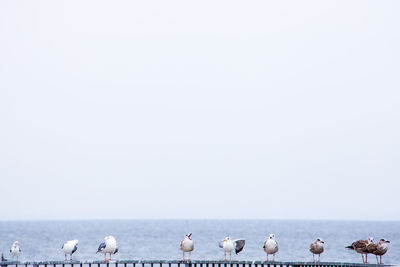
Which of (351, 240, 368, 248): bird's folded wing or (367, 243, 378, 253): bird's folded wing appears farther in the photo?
(351, 240, 368, 248): bird's folded wing

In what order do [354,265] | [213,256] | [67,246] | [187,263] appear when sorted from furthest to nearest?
[213,256] < [67,246] < [187,263] < [354,265]

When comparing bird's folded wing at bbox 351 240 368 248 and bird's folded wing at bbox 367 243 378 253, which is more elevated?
bird's folded wing at bbox 351 240 368 248

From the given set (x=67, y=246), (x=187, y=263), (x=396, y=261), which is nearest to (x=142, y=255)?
(x=396, y=261)

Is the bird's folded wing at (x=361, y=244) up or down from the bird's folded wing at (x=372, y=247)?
up

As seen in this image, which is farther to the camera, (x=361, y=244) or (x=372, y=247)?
(x=361, y=244)

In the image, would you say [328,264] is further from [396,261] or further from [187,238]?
[396,261]

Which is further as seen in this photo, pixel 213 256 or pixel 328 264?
pixel 213 256

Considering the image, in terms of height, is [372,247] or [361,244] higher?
[361,244]

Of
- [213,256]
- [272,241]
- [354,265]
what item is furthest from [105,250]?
[213,256]

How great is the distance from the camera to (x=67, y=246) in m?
26.0

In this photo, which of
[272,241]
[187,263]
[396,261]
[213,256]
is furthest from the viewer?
[213,256]

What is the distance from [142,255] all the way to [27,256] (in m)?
12.4

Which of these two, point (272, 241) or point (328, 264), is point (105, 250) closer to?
point (272, 241)

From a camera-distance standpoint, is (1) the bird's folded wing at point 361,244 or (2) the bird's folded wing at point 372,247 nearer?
(2) the bird's folded wing at point 372,247
